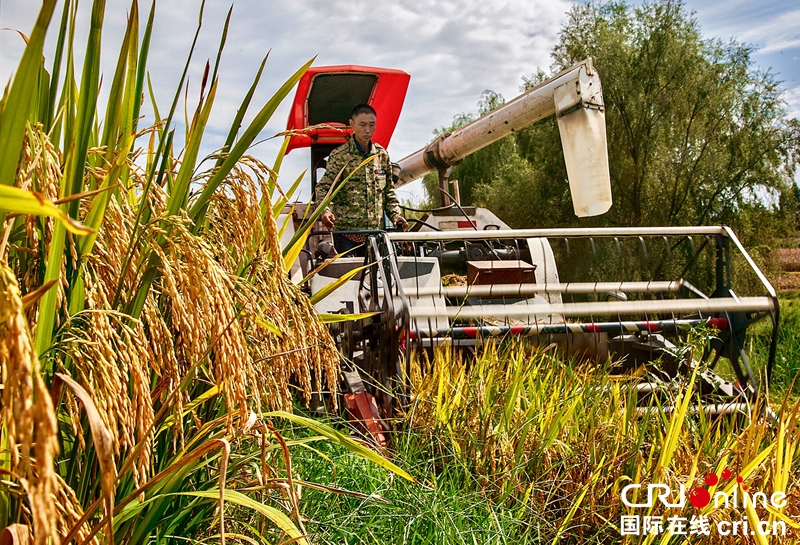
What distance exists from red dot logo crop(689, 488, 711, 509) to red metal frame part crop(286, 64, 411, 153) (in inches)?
199

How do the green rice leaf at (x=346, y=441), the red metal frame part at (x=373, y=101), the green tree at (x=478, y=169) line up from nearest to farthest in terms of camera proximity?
1. the green rice leaf at (x=346, y=441)
2. the red metal frame part at (x=373, y=101)
3. the green tree at (x=478, y=169)

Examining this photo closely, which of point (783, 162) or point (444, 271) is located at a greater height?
point (783, 162)

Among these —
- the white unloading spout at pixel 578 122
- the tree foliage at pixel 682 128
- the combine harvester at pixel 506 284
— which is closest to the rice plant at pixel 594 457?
the combine harvester at pixel 506 284

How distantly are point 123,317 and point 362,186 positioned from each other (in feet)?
14.4

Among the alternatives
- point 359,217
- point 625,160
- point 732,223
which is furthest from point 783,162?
point 359,217

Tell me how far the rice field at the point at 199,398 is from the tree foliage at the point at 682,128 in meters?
11.3

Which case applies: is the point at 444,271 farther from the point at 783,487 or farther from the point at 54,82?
the point at 54,82

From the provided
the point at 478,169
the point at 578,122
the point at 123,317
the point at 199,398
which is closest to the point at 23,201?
the point at 123,317

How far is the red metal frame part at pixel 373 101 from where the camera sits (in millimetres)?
6777

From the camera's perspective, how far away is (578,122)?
501 centimetres

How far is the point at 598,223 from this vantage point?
14.0 m

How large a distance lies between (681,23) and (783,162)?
11.1ft

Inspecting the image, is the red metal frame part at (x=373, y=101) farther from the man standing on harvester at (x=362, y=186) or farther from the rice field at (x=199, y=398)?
the rice field at (x=199, y=398)

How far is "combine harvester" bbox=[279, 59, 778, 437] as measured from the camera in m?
3.60
